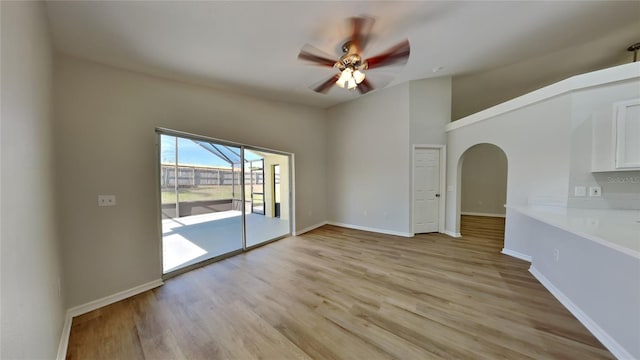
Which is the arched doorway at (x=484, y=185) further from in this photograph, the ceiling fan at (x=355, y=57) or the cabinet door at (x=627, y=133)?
the ceiling fan at (x=355, y=57)

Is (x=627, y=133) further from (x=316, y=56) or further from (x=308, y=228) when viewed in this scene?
(x=308, y=228)

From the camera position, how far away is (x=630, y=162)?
219 centimetres

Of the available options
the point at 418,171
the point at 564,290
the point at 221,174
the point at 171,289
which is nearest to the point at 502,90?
the point at 418,171

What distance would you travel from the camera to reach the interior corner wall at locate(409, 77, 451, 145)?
4.21 metres

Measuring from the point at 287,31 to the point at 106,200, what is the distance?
2.73 m

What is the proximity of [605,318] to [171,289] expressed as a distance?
13.7ft

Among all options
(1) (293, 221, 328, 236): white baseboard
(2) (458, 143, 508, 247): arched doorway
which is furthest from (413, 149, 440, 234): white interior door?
(1) (293, 221, 328, 236): white baseboard

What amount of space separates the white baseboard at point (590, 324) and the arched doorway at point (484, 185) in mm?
3969

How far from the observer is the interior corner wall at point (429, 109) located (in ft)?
13.8

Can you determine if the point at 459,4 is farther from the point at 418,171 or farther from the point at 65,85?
the point at 65,85

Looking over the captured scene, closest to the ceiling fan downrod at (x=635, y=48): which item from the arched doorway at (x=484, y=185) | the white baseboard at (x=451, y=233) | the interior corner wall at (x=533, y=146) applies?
the interior corner wall at (x=533, y=146)

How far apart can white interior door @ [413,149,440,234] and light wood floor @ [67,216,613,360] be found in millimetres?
1396

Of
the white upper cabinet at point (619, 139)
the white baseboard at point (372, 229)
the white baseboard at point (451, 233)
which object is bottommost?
the white baseboard at point (372, 229)

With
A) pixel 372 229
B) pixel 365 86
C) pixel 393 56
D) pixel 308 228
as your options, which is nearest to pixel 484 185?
pixel 372 229
